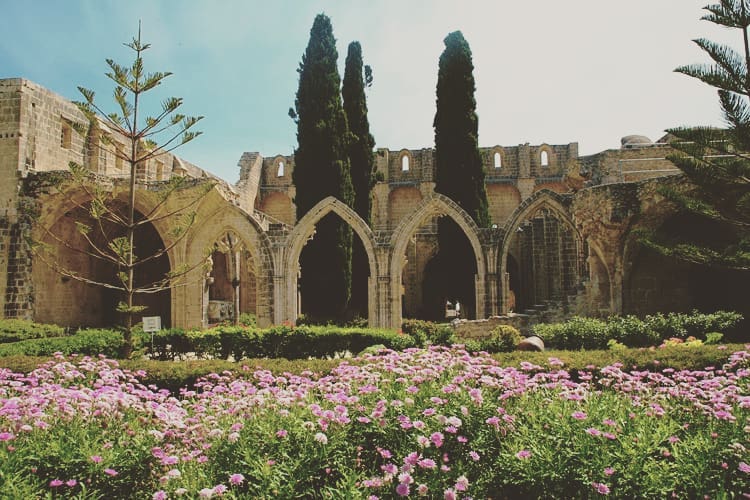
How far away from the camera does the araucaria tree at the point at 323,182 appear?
17922 mm

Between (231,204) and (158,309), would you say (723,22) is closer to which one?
(231,204)

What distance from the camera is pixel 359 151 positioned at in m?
21.7

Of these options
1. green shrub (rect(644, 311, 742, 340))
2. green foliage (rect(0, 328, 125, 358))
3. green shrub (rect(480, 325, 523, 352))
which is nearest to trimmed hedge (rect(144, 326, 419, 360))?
green foliage (rect(0, 328, 125, 358))

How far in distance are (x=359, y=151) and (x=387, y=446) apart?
1899cm

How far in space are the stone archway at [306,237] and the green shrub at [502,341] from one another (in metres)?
5.11

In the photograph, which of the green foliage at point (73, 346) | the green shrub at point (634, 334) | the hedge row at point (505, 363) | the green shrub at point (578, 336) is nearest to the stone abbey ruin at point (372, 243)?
the green foliage at point (73, 346)

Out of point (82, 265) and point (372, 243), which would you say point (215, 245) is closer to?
point (372, 243)

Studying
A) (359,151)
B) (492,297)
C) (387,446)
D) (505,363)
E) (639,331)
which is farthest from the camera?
(359,151)

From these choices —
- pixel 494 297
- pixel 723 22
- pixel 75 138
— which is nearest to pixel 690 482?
pixel 723 22

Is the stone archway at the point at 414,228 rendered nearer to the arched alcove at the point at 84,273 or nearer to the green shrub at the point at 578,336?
the green shrub at the point at 578,336

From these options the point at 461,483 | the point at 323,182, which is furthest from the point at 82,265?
the point at 461,483

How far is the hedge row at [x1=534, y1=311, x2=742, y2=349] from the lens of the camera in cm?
996

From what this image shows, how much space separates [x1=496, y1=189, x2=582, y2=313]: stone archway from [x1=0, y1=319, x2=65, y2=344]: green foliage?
11.3 m

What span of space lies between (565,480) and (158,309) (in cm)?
1991
